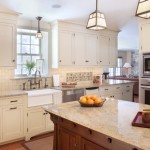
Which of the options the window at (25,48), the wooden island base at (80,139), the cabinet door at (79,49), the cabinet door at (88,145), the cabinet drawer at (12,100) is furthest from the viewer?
the cabinet door at (79,49)

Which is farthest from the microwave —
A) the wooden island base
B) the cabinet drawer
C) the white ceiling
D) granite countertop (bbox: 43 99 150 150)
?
the cabinet drawer

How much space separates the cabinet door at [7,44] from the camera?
3.58 m

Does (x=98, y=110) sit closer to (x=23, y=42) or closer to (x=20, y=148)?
(x=20, y=148)

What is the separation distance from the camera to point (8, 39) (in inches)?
144

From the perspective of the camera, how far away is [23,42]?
4.38 meters

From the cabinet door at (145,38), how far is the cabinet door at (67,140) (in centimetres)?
279

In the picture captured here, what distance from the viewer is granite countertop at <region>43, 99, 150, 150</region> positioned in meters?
1.31

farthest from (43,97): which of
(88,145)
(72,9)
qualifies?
(88,145)

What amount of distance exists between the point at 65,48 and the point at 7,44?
53.8 inches

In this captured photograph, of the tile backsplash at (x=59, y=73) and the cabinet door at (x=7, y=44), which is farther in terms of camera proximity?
the tile backsplash at (x=59, y=73)

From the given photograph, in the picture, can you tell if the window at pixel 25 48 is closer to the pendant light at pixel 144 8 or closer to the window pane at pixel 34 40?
the window pane at pixel 34 40

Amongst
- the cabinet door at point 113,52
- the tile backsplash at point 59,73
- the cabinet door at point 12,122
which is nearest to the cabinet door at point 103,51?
the cabinet door at point 113,52

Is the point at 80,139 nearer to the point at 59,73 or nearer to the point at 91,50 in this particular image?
the point at 59,73

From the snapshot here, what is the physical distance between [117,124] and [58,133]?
87cm
